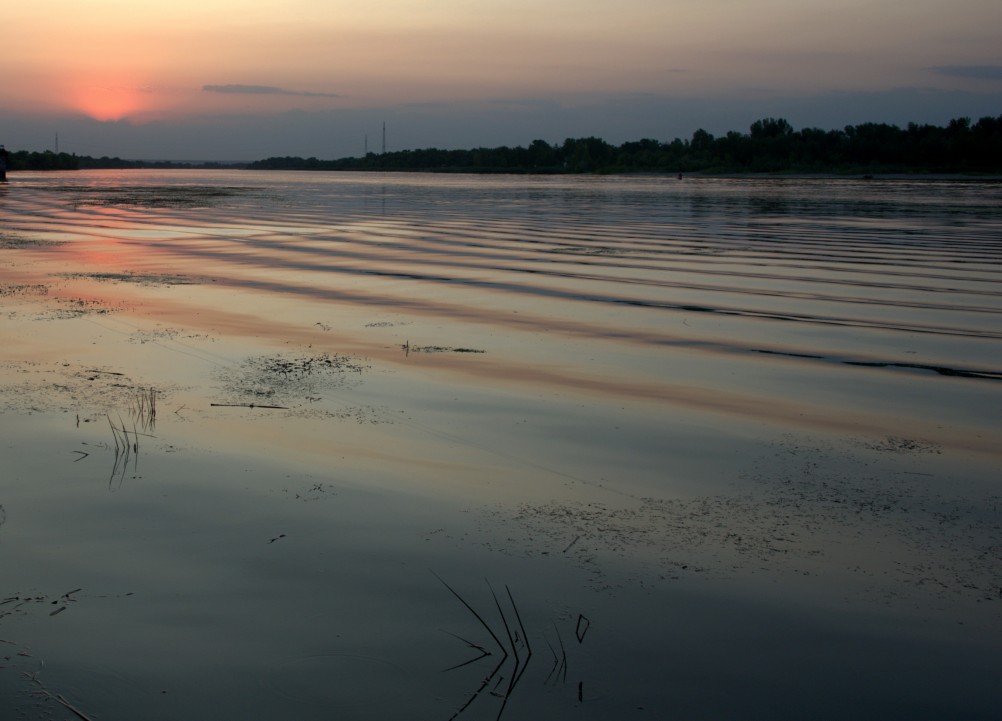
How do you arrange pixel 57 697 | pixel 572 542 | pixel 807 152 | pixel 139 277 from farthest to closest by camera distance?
pixel 807 152, pixel 139 277, pixel 572 542, pixel 57 697

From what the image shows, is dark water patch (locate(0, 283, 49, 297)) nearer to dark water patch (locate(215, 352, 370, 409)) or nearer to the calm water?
the calm water

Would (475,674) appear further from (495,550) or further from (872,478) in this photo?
(872,478)

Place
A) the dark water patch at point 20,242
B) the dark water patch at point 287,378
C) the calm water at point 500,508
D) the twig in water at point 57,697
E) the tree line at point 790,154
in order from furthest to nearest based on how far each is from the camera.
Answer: the tree line at point 790,154 < the dark water patch at point 20,242 < the dark water patch at point 287,378 < the calm water at point 500,508 < the twig in water at point 57,697

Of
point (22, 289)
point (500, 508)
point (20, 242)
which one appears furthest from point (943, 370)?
point (20, 242)

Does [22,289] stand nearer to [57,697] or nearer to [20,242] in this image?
[20,242]

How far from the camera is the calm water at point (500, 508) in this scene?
148 inches

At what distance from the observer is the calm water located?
3.75 m

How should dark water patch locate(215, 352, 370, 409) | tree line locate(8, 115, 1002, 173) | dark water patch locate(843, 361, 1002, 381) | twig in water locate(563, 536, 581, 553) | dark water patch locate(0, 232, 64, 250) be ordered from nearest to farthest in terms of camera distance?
twig in water locate(563, 536, 581, 553) → dark water patch locate(215, 352, 370, 409) → dark water patch locate(843, 361, 1002, 381) → dark water patch locate(0, 232, 64, 250) → tree line locate(8, 115, 1002, 173)

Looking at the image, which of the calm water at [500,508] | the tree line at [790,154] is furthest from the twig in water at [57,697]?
the tree line at [790,154]

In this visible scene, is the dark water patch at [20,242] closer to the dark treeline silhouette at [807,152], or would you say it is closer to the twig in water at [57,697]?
the twig in water at [57,697]

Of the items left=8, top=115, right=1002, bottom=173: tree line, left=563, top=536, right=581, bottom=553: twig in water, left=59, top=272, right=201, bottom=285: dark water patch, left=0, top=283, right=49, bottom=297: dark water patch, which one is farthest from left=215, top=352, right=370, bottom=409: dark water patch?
left=8, top=115, right=1002, bottom=173: tree line

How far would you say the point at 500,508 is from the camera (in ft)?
18.3

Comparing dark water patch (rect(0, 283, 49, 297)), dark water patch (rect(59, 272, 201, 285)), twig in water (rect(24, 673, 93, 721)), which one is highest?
dark water patch (rect(59, 272, 201, 285))

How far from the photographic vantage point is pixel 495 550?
4969mm
